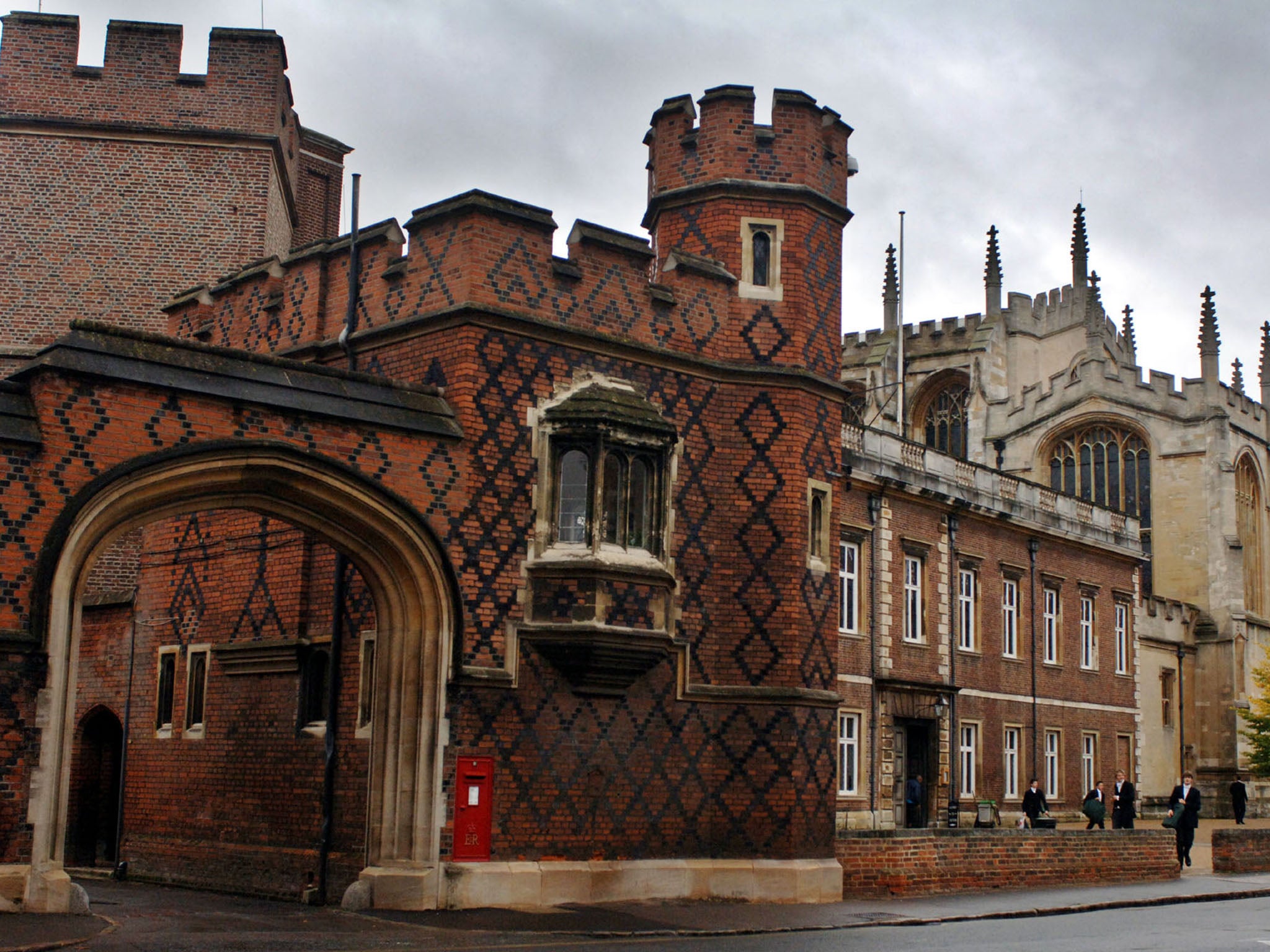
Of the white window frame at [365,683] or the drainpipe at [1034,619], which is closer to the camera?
the white window frame at [365,683]

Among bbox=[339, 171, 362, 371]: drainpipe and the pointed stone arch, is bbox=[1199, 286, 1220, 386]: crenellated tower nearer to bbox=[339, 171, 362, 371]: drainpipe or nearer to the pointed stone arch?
the pointed stone arch

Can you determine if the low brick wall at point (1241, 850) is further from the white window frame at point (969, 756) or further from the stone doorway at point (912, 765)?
the white window frame at point (969, 756)

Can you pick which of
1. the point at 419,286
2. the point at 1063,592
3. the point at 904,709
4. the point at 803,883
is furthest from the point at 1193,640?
the point at 419,286

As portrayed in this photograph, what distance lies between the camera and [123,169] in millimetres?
26141

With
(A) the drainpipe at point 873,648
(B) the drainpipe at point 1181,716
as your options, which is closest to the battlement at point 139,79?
(A) the drainpipe at point 873,648

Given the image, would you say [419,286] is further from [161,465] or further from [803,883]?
[803,883]

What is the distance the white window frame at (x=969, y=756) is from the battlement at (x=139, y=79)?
16.9 m

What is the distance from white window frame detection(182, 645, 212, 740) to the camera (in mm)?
20297

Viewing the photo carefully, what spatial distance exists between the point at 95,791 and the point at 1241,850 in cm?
1738

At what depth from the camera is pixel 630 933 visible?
49.0 ft

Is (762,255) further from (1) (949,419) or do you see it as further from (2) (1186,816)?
(1) (949,419)

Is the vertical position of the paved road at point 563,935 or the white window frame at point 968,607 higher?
the white window frame at point 968,607

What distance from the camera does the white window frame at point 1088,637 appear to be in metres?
35.6

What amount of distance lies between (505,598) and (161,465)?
403cm
